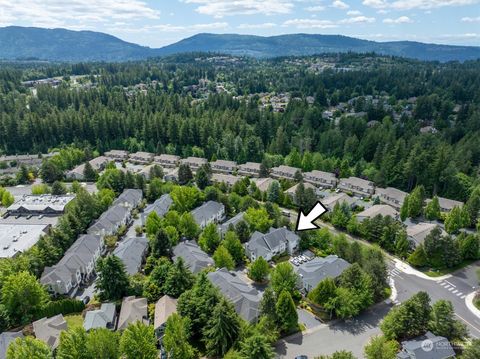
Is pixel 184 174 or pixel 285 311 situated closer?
pixel 285 311

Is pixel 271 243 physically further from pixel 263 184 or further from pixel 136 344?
pixel 263 184

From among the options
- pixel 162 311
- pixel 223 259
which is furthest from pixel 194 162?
pixel 162 311

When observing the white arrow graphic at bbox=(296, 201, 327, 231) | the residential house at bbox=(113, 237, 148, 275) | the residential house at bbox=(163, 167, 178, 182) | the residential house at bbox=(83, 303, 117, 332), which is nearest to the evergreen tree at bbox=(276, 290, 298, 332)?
the residential house at bbox=(83, 303, 117, 332)

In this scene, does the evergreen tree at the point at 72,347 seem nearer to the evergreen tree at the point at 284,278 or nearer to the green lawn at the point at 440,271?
the evergreen tree at the point at 284,278

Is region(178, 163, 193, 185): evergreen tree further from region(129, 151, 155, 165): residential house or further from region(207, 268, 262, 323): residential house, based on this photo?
region(207, 268, 262, 323): residential house

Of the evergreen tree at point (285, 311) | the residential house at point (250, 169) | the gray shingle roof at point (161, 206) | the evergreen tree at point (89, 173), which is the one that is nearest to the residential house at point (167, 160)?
the evergreen tree at point (89, 173)

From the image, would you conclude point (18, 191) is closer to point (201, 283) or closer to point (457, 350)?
point (201, 283)
